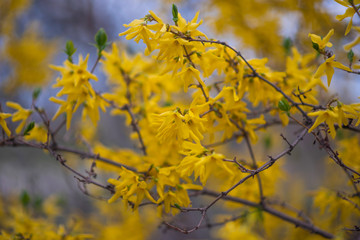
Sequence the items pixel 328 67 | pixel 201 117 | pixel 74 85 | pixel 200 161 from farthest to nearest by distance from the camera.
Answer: pixel 74 85 → pixel 201 117 → pixel 328 67 → pixel 200 161

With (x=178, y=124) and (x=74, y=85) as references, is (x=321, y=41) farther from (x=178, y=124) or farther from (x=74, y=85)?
(x=74, y=85)

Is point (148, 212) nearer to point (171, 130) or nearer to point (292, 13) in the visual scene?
point (171, 130)

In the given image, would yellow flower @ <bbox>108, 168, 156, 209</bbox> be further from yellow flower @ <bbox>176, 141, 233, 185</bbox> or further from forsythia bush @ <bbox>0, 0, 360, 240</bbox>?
yellow flower @ <bbox>176, 141, 233, 185</bbox>

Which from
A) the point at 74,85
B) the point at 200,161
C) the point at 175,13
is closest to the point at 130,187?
the point at 200,161

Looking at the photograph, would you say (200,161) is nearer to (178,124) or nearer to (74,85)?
(178,124)

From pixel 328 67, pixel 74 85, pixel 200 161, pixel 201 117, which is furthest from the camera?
pixel 74 85

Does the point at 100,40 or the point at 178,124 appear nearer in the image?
the point at 178,124

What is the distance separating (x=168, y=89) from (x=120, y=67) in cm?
40

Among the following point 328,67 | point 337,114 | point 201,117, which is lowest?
point 201,117

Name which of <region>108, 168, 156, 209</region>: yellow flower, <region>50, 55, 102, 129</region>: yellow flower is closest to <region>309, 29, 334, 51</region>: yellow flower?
<region>108, 168, 156, 209</region>: yellow flower

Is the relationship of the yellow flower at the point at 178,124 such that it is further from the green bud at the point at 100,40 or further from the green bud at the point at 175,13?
the green bud at the point at 100,40

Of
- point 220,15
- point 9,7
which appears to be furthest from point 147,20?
point 9,7

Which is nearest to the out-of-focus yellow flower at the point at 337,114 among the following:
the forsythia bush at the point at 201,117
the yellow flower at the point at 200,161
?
the forsythia bush at the point at 201,117

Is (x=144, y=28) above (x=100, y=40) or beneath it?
beneath
